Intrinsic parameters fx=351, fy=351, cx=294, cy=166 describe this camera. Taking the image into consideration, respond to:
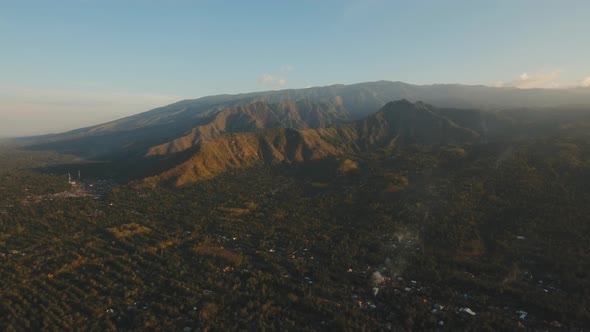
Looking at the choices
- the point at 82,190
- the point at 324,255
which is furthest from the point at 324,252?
the point at 82,190

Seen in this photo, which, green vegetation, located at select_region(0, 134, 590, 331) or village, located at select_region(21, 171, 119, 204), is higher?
village, located at select_region(21, 171, 119, 204)

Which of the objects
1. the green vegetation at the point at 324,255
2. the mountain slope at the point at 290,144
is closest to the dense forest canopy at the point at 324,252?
the green vegetation at the point at 324,255

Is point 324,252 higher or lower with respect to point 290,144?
lower

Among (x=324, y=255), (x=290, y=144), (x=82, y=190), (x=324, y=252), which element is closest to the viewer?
(x=324, y=255)

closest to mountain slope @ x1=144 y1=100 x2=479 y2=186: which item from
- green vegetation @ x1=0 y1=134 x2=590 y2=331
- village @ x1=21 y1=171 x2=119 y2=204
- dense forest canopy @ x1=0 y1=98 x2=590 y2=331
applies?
village @ x1=21 y1=171 x2=119 y2=204

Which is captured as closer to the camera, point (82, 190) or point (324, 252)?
point (324, 252)

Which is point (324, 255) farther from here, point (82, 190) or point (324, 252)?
point (82, 190)

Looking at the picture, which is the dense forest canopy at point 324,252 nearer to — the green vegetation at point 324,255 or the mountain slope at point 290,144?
the green vegetation at point 324,255

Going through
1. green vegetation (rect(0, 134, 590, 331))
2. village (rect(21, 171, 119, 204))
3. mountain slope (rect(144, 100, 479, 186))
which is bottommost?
green vegetation (rect(0, 134, 590, 331))

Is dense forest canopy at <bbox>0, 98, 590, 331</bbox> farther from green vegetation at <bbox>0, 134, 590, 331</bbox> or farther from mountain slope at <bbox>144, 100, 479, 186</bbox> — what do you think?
mountain slope at <bbox>144, 100, 479, 186</bbox>
